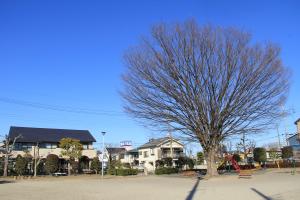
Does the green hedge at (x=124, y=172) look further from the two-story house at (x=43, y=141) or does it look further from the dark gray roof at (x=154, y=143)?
the dark gray roof at (x=154, y=143)

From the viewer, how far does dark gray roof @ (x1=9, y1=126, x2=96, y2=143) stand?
50.2 metres

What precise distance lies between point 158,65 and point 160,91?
6.54ft

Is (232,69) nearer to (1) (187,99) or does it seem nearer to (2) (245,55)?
(2) (245,55)

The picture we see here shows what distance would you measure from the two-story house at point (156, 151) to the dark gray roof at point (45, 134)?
15266 millimetres

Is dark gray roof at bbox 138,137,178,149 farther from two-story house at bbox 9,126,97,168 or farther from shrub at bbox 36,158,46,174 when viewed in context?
shrub at bbox 36,158,46,174

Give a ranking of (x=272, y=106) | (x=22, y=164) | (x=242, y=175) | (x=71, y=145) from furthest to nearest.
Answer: (x=71, y=145), (x=22, y=164), (x=272, y=106), (x=242, y=175)

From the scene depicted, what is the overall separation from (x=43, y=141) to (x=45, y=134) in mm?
2347

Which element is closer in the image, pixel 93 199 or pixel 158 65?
pixel 93 199

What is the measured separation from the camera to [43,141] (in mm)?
50688

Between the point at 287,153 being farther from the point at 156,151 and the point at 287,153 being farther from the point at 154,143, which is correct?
the point at 154,143

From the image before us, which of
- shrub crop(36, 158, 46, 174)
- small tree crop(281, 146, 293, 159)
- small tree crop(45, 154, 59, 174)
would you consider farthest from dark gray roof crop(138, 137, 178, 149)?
small tree crop(45, 154, 59, 174)

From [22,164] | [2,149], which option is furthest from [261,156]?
[2,149]

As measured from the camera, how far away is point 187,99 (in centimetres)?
2722

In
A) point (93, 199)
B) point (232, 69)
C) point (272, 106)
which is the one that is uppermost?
point (232, 69)
